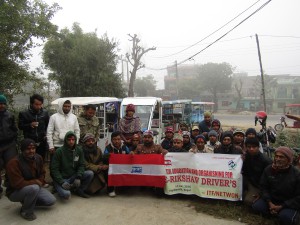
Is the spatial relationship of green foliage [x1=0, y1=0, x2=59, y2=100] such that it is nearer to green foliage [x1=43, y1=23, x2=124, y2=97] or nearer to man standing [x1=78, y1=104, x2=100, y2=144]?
man standing [x1=78, y1=104, x2=100, y2=144]

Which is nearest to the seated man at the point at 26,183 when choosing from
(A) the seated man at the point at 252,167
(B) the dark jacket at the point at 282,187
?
(A) the seated man at the point at 252,167

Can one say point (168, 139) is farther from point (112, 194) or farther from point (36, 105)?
point (36, 105)

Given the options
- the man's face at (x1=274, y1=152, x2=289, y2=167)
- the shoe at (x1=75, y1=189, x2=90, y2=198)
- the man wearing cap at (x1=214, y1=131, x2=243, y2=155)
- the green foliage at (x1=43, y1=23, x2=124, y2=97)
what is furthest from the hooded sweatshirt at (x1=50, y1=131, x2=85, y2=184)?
the green foliage at (x1=43, y1=23, x2=124, y2=97)

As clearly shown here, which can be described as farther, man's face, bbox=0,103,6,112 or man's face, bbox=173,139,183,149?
man's face, bbox=173,139,183,149

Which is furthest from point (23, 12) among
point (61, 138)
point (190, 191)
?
point (190, 191)

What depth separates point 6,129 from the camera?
517cm

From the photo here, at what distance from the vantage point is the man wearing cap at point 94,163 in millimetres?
5461

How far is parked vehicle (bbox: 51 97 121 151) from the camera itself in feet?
30.8

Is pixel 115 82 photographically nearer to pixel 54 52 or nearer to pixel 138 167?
pixel 54 52

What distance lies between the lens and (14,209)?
15.7 ft

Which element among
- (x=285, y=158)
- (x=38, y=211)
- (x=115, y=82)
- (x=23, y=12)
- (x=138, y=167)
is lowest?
(x=38, y=211)

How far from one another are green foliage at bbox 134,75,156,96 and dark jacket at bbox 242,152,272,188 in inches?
1868

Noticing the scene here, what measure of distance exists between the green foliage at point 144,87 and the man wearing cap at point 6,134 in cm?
4716

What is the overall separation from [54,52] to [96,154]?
13.6 metres
